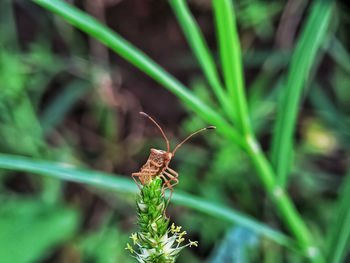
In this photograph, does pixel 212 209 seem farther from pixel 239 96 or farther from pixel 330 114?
pixel 330 114

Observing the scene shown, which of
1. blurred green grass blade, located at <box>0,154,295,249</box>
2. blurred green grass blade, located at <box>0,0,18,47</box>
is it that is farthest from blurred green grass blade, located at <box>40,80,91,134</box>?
blurred green grass blade, located at <box>0,154,295,249</box>

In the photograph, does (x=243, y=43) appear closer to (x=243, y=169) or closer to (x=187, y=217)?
(x=243, y=169)

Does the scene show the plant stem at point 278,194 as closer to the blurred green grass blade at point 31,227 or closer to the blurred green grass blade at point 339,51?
the blurred green grass blade at point 339,51

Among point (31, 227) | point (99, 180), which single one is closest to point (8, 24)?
point (31, 227)

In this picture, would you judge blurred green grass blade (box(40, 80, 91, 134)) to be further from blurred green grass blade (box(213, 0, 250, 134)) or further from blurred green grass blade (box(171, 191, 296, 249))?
blurred green grass blade (box(213, 0, 250, 134))

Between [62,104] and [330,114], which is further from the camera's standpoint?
[62,104]

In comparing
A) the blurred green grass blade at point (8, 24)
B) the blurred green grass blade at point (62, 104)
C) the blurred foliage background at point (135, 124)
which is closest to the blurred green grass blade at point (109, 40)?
the blurred foliage background at point (135, 124)

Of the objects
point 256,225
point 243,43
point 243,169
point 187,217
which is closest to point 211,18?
point 243,43
